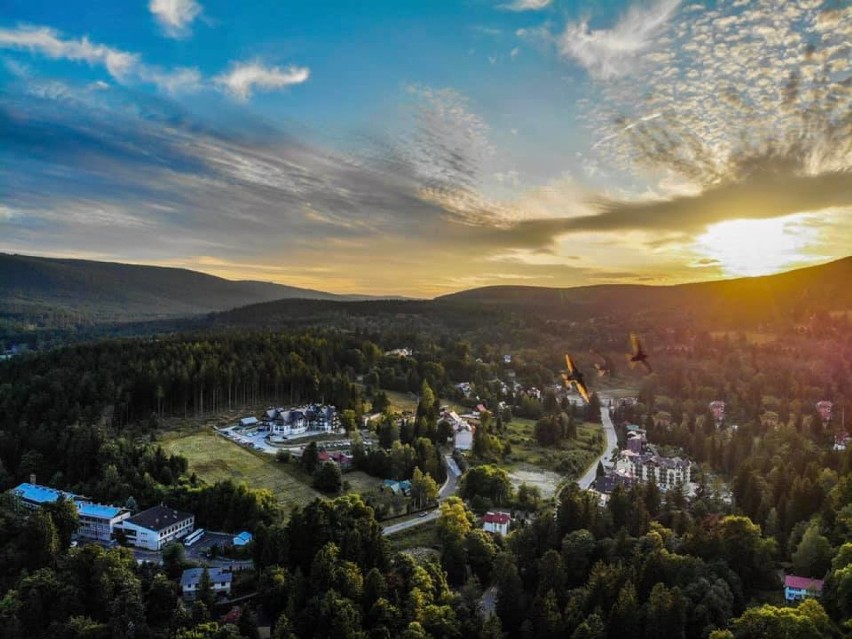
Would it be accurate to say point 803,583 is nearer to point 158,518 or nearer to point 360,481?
point 360,481

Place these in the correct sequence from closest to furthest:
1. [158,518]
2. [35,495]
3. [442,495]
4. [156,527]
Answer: [156,527]
[158,518]
[35,495]
[442,495]

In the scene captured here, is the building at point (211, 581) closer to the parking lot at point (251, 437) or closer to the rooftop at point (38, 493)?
the rooftop at point (38, 493)

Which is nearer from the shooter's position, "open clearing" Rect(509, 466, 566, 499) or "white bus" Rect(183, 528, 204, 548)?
"white bus" Rect(183, 528, 204, 548)

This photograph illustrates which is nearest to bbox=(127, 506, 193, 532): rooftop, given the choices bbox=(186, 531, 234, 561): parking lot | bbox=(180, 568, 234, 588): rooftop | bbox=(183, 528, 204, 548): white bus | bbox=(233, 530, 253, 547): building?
bbox=(183, 528, 204, 548): white bus

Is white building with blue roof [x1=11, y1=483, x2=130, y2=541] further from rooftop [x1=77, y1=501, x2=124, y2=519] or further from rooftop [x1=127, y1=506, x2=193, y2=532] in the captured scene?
rooftop [x1=127, y1=506, x2=193, y2=532]

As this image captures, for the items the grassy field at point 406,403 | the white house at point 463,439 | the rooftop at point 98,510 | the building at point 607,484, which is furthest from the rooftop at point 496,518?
the grassy field at point 406,403

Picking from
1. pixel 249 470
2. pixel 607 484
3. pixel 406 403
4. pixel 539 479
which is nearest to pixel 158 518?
pixel 249 470
